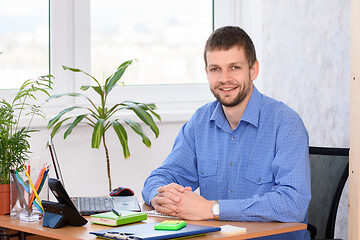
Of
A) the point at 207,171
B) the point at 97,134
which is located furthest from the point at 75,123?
the point at 207,171

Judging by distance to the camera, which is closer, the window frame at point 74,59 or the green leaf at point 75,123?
the green leaf at point 75,123

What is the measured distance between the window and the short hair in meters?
1.54

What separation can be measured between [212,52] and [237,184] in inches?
19.7

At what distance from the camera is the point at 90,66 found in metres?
3.72

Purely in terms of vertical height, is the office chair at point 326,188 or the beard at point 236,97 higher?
the beard at point 236,97

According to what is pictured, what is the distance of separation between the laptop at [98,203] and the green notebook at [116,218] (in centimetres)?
17

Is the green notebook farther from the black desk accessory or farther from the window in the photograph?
the window

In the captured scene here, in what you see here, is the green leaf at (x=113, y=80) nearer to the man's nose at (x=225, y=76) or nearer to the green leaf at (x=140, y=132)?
the green leaf at (x=140, y=132)

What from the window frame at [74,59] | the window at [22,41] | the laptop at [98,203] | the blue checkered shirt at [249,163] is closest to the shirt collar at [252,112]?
the blue checkered shirt at [249,163]

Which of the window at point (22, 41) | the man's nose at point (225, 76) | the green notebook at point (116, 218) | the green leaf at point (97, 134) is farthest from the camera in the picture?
the window at point (22, 41)

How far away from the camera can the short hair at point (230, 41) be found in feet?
7.65

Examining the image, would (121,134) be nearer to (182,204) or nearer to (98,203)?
(98,203)

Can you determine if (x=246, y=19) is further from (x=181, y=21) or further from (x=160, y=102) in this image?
(x=160, y=102)

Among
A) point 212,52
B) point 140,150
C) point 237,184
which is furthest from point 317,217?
point 140,150
